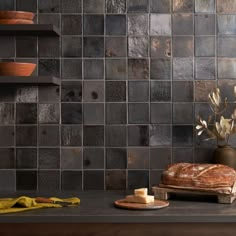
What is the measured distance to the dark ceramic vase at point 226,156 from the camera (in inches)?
115

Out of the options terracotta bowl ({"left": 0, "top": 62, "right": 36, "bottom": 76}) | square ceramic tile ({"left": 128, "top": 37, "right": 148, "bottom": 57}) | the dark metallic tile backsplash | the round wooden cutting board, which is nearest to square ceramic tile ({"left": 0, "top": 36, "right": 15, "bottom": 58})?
the dark metallic tile backsplash

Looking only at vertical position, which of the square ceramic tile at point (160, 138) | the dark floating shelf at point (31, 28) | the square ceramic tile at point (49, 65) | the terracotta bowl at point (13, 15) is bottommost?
the square ceramic tile at point (160, 138)

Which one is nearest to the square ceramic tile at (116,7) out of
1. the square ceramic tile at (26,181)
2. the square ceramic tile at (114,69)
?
the square ceramic tile at (114,69)

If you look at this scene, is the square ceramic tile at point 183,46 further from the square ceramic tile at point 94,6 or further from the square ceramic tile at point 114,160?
the square ceramic tile at point 114,160

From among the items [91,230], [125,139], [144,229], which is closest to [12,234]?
[91,230]

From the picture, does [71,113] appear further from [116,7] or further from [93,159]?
[116,7]

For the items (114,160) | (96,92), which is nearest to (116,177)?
(114,160)

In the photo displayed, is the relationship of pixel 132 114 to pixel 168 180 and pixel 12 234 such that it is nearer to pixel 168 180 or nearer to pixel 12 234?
pixel 168 180

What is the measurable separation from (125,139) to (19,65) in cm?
70

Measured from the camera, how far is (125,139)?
10.2 ft

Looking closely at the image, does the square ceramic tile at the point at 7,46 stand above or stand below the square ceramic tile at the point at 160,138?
above

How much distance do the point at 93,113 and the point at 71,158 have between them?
10.7 inches

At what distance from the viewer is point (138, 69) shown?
310cm

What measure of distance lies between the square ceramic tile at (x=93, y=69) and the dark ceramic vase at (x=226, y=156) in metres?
0.75
